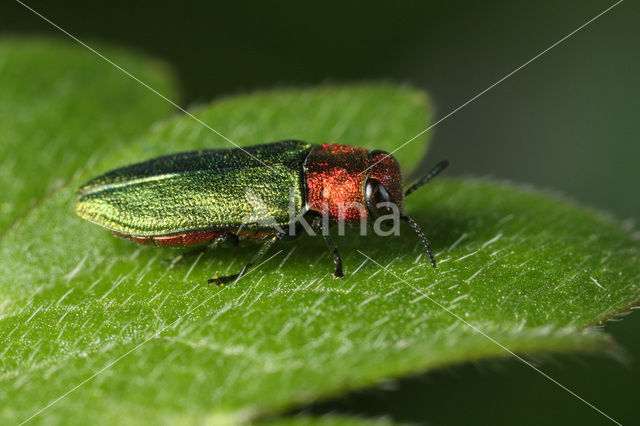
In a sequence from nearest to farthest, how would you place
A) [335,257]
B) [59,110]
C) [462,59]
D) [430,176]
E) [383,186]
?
[335,257]
[383,186]
[430,176]
[59,110]
[462,59]

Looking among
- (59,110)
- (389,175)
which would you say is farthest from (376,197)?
(59,110)

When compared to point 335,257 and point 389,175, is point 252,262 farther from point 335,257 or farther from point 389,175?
point 389,175

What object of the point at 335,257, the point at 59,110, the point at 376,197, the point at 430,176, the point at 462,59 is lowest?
the point at 335,257

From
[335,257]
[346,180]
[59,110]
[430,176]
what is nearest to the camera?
[335,257]

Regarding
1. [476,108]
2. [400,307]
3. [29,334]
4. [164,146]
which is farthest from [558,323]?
[476,108]

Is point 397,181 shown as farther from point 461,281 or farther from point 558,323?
point 558,323

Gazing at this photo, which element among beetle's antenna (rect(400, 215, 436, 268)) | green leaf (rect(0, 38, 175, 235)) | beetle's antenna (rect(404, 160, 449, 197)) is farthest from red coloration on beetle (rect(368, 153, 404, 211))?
green leaf (rect(0, 38, 175, 235))

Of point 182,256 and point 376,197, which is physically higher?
point 376,197
